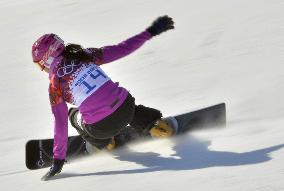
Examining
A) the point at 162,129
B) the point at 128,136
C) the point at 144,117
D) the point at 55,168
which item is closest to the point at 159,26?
the point at 144,117

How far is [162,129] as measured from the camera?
489 cm

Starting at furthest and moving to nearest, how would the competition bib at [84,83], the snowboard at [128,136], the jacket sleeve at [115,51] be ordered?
the snowboard at [128,136]
the jacket sleeve at [115,51]
the competition bib at [84,83]

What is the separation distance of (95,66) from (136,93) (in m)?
2.11

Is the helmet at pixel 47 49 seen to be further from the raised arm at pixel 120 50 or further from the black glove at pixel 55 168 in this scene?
the black glove at pixel 55 168

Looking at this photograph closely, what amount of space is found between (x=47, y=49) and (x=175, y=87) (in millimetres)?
2255

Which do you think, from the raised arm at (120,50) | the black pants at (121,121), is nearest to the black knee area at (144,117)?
the black pants at (121,121)

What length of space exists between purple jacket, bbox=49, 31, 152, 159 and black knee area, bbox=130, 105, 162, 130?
0.32 metres

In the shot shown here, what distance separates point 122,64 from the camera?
7.52 metres

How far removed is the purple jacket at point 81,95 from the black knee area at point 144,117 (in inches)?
12.5

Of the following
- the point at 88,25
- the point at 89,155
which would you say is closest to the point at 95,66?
the point at 89,155

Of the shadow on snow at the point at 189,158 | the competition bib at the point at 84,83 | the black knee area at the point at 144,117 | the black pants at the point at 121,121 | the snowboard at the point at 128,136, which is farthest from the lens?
the snowboard at the point at 128,136

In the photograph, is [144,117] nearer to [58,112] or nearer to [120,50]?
[120,50]

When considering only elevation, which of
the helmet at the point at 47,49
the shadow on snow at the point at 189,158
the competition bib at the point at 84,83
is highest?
the helmet at the point at 47,49

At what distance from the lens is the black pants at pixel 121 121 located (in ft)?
15.0
